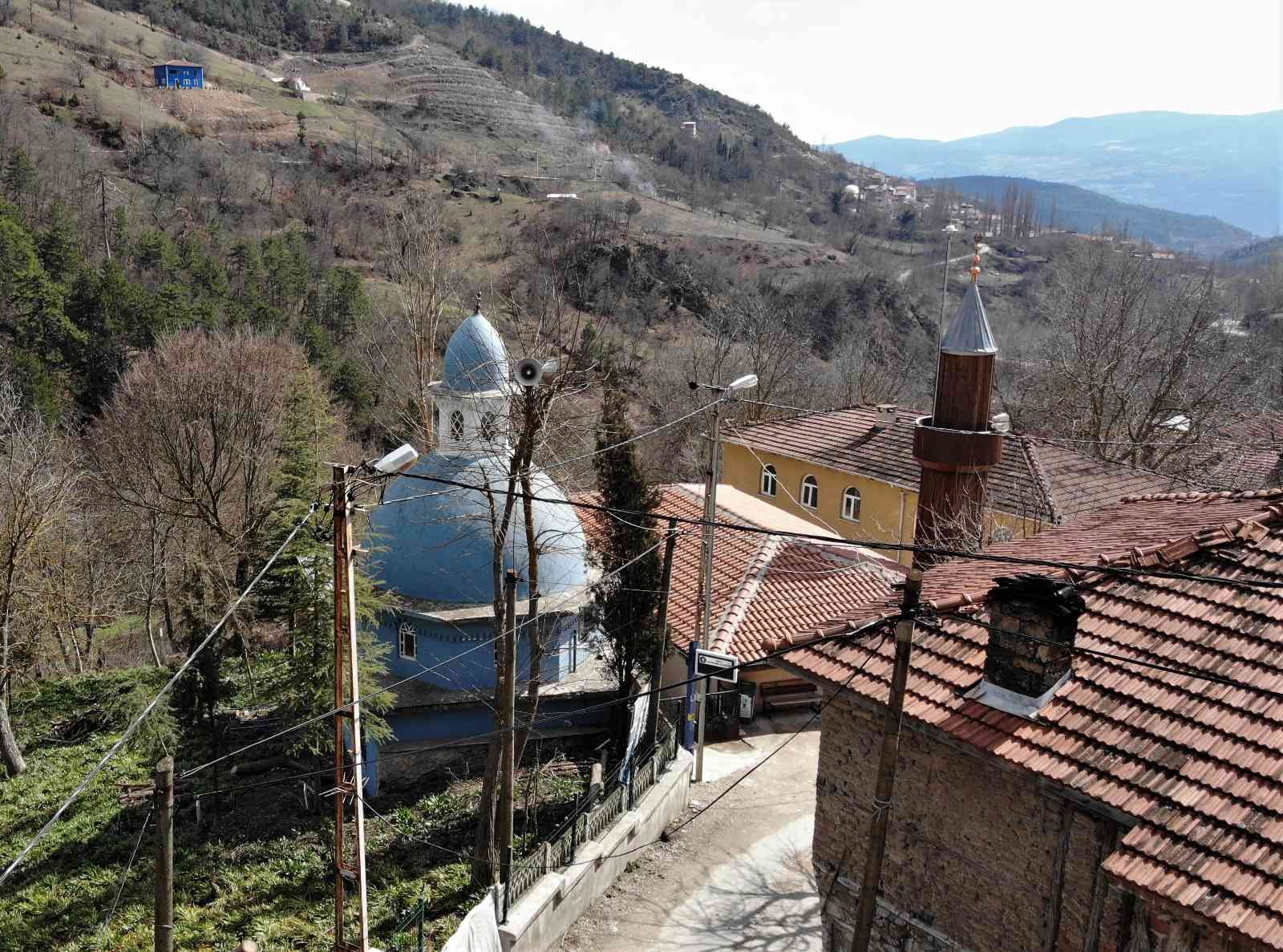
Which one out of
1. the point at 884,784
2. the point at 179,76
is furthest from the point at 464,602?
the point at 179,76

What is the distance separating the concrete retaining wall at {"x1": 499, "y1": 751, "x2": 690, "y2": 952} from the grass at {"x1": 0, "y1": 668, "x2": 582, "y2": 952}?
162 centimetres

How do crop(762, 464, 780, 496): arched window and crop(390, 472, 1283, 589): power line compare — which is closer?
crop(390, 472, 1283, 589): power line

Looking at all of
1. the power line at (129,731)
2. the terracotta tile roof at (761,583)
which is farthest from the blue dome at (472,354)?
the power line at (129,731)

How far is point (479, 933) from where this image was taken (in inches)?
→ 462

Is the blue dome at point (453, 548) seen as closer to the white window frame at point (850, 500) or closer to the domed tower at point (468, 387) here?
the domed tower at point (468, 387)

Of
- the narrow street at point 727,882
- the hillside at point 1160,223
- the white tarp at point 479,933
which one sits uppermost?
the hillside at point 1160,223

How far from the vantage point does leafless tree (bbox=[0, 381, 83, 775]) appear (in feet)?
69.0

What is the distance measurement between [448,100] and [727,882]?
134 m

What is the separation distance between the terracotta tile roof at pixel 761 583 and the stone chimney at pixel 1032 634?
9661 mm

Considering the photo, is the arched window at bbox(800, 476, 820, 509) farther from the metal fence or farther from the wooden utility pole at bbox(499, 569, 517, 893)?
the wooden utility pole at bbox(499, 569, 517, 893)

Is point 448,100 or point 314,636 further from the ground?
point 448,100

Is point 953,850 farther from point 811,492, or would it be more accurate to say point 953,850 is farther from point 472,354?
point 811,492

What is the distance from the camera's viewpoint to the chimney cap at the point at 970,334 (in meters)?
16.5

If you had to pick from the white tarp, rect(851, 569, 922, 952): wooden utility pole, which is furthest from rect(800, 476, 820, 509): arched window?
rect(851, 569, 922, 952): wooden utility pole
